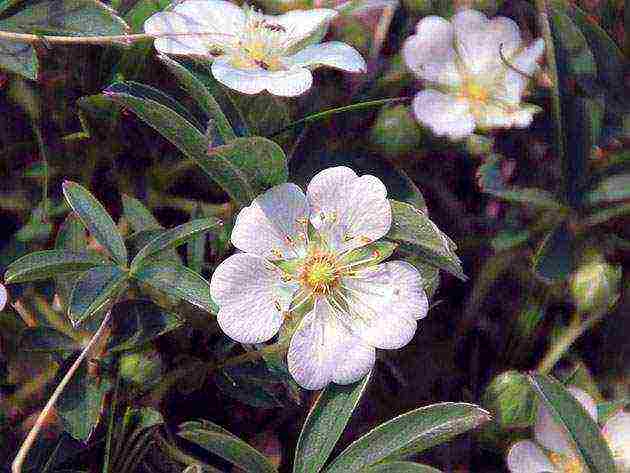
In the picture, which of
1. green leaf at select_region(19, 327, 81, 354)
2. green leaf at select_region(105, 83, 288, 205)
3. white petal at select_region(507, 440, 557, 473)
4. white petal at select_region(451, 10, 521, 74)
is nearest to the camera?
green leaf at select_region(105, 83, 288, 205)

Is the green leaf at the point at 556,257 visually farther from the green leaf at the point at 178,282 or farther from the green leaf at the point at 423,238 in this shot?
the green leaf at the point at 178,282

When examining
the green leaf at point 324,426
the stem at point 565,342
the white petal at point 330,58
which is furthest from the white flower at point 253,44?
the stem at point 565,342

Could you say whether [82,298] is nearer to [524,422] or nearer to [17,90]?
[17,90]

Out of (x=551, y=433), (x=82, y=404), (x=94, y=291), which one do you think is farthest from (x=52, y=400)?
(x=551, y=433)


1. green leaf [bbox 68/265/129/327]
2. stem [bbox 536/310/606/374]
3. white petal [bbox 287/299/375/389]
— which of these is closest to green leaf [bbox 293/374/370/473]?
white petal [bbox 287/299/375/389]

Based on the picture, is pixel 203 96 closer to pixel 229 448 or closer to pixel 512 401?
pixel 229 448

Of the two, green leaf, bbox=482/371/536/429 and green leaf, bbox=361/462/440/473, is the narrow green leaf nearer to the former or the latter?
green leaf, bbox=361/462/440/473
